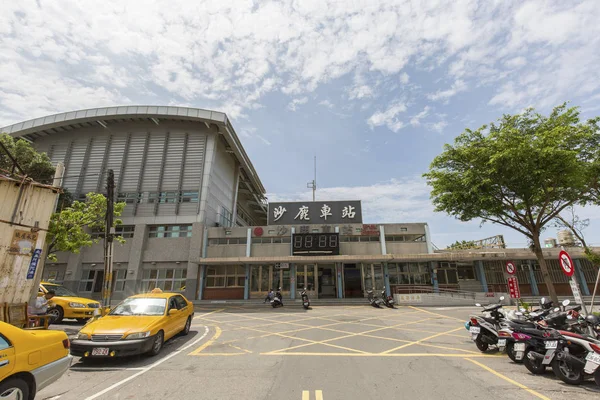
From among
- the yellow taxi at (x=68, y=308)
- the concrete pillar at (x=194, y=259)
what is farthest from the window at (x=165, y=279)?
the yellow taxi at (x=68, y=308)

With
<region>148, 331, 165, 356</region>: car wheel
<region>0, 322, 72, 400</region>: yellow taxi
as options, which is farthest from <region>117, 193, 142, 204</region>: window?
<region>0, 322, 72, 400</region>: yellow taxi

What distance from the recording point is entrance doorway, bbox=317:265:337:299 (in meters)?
22.5

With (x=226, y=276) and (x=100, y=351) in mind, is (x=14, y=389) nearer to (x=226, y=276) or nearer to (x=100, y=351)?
(x=100, y=351)

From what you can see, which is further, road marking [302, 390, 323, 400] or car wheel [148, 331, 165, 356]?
car wheel [148, 331, 165, 356]

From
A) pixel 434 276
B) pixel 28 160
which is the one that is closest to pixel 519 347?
pixel 434 276

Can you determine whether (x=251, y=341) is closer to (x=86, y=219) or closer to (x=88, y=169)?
(x=86, y=219)

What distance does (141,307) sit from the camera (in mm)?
7660

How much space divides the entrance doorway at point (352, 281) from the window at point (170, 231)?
14522 millimetres

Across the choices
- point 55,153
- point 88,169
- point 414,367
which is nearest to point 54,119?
point 55,153

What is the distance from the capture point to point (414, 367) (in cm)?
588

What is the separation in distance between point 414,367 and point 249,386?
3662mm

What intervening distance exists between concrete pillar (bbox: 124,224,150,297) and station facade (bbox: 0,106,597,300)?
86 mm

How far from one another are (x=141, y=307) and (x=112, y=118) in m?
26.8

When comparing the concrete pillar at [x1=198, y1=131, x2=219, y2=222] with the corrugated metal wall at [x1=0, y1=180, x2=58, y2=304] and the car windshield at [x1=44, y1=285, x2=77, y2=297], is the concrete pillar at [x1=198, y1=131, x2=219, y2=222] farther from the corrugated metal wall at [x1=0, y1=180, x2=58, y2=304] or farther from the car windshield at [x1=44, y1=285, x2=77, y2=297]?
the corrugated metal wall at [x1=0, y1=180, x2=58, y2=304]
